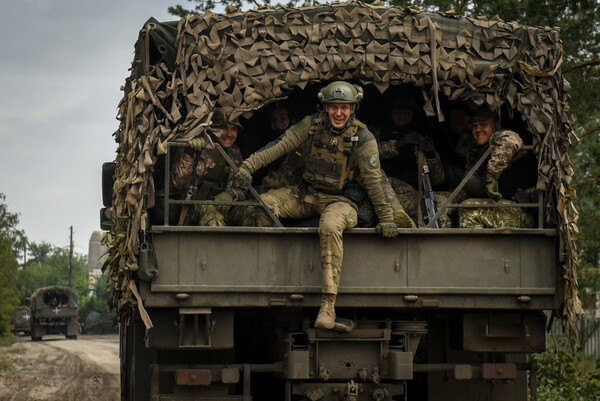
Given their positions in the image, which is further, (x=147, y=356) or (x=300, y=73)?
(x=147, y=356)

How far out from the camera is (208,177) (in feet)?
30.1

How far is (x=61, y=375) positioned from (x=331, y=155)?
16.2 meters

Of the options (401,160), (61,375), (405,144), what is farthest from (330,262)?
(61,375)

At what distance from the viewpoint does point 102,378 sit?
72.8ft

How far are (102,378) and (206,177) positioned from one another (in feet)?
45.8

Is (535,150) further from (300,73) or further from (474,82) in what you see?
(300,73)

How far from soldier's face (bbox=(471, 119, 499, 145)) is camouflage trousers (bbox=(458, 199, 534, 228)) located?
716mm

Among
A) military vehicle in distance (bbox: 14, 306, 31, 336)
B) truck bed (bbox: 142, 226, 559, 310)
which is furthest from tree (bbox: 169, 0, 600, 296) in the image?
military vehicle in distance (bbox: 14, 306, 31, 336)

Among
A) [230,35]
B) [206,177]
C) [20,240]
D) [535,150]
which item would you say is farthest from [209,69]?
[20,240]

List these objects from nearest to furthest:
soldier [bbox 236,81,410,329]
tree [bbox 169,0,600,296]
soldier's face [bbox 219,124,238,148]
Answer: soldier [bbox 236,81,410,329], soldier's face [bbox 219,124,238,148], tree [bbox 169,0,600,296]

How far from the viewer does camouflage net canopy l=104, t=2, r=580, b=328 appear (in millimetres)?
8445

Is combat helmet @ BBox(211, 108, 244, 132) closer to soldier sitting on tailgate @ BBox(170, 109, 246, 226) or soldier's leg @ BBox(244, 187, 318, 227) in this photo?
soldier sitting on tailgate @ BBox(170, 109, 246, 226)

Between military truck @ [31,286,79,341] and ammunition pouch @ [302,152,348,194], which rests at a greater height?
ammunition pouch @ [302,152,348,194]

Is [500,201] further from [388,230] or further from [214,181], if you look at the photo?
[214,181]
